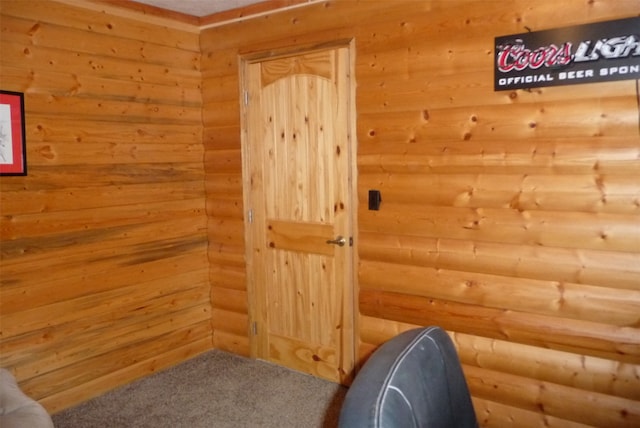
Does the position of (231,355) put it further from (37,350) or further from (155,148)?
(155,148)

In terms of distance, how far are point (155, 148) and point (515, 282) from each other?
2335 millimetres

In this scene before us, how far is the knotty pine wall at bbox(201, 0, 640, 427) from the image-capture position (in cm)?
223

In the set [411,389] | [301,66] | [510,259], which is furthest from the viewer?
[301,66]

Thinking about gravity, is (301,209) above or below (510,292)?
above

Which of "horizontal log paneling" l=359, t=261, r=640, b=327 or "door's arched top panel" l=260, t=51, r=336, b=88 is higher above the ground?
"door's arched top panel" l=260, t=51, r=336, b=88

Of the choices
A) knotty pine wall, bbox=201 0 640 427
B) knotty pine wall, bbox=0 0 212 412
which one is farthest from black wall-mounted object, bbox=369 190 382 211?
knotty pine wall, bbox=0 0 212 412

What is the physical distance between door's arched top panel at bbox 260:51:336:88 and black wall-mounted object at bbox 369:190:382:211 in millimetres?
713

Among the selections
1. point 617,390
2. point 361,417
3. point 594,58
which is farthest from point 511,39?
point 361,417

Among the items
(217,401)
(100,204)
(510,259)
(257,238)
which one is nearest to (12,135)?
(100,204)

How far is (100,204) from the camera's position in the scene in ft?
10.0

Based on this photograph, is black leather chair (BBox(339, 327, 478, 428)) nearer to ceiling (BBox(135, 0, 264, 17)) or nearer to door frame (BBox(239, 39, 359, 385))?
door frame (BBox(239, 39, 359, 385))

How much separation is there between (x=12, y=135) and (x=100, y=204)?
2.01 ft

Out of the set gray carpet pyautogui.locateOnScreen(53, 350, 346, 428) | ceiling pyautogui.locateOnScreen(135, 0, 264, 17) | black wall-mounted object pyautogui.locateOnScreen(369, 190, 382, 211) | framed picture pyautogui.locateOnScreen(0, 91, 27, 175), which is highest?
ceiling pyautogui.locateOnScreen(135, 0, 264, 17)

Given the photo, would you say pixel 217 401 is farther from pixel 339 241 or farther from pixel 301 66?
pixel 301 66
